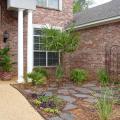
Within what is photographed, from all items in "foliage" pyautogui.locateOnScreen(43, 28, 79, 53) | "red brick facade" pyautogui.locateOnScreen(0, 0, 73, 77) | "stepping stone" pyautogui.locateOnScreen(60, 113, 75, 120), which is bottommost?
"stepping stone" pyautogui.locateOnScreen(60, 113, 75, 120)

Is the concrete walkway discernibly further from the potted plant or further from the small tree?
the potted plant

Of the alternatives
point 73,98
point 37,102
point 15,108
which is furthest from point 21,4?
point 15,108

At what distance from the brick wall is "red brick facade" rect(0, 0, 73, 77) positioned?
1.68 metres

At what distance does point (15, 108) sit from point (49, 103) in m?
0.97

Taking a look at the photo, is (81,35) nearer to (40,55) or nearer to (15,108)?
(40,55)

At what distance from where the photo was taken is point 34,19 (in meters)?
15.5

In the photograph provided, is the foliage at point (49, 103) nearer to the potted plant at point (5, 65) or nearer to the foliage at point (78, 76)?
the foliage at point (78, 76)

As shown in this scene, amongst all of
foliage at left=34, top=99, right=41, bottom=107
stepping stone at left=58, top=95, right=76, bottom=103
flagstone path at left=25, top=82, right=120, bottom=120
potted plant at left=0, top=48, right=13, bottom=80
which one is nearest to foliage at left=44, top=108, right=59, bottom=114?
flagstone path at left=25, top=82, right=120, bottom=120

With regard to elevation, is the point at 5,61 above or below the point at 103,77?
above

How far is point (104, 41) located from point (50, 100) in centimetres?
673

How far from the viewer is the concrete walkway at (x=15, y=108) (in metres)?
6.84

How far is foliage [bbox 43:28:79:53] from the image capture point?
40.1 ft

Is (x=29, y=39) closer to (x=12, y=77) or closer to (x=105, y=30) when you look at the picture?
(x=12, y=77)

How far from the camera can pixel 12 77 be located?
14.1m
